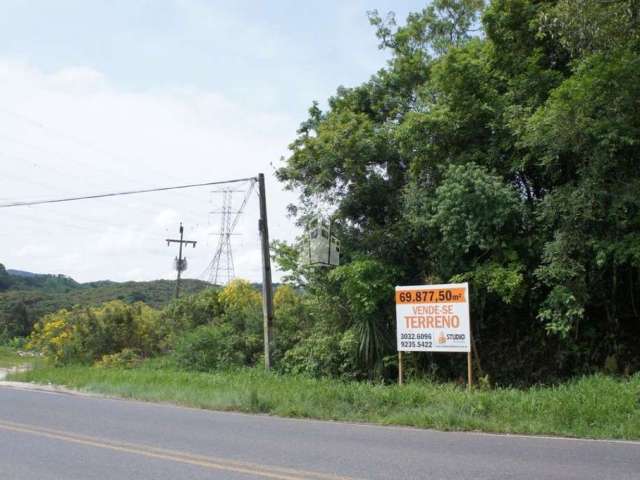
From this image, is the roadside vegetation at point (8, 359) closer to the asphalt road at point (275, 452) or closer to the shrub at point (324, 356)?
the shrub at point (324, 356)

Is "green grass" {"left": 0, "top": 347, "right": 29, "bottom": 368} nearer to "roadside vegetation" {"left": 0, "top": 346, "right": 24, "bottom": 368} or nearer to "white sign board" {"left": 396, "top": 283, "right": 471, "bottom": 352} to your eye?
"roadside vegetation" {"left": 0, "top": 346, "right": 24, "bottom": 368}

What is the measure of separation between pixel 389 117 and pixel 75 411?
11777 mm

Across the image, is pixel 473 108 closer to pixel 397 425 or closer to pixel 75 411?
pixel 397 425

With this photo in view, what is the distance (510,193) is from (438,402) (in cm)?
504

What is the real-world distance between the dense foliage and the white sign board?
1053 millimetres

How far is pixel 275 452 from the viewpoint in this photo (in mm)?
8312

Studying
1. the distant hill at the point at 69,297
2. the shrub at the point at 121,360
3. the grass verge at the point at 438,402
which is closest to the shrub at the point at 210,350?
the shrub at the point at 121,360

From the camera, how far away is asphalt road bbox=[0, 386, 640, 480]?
7.10 m

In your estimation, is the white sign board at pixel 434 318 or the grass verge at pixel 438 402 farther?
the white sign board at pixel 434 318

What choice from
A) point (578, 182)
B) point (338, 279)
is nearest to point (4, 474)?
point (338, 279)

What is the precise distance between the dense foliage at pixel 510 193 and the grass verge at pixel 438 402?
6.81 ft

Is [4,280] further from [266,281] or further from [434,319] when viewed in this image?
[434,319]

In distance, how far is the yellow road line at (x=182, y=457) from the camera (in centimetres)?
696

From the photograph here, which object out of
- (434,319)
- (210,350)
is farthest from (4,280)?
(434,319)
